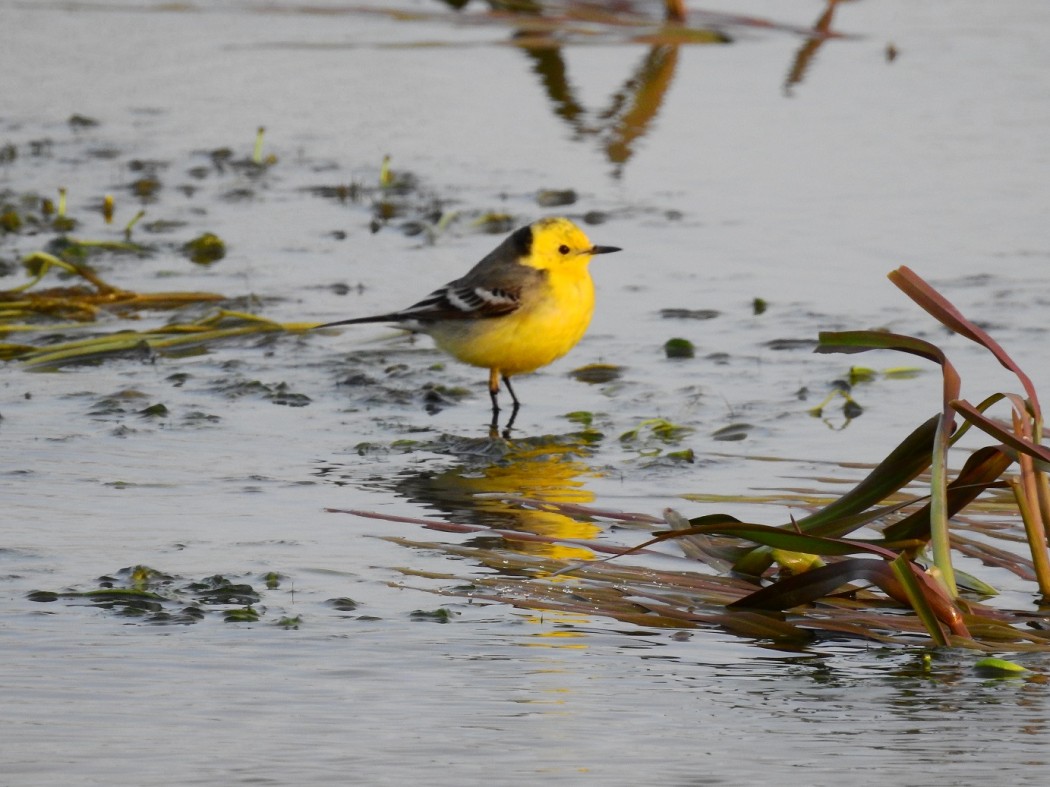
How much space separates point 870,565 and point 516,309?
11.2ft

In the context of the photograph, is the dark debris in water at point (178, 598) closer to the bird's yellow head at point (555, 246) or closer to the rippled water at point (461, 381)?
the rippled water at point (461, 381)

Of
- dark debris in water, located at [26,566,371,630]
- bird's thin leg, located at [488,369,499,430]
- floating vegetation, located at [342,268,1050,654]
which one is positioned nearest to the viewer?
floating vegetation, located at [342,268,1050,654]

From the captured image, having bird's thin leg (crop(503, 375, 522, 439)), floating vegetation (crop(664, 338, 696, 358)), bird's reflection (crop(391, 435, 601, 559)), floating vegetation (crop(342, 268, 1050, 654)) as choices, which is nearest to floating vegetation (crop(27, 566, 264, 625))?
floating vegetation (crop(342, 268, 1050, 654))

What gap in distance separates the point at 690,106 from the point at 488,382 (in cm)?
534

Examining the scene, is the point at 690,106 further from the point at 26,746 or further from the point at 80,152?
the point at 26,746

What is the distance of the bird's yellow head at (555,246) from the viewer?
25.6 feet

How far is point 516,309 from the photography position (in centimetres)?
759

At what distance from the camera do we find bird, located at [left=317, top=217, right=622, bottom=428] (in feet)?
24.7

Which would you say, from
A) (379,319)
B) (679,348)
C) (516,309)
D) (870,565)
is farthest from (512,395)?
(870,565)

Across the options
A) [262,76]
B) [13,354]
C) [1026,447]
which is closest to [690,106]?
[262,76]

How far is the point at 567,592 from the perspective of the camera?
4930 millimetres

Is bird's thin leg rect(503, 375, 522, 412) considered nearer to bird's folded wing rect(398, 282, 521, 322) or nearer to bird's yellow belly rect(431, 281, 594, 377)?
bird's yellow belly rect(431, 281, 594, 377)

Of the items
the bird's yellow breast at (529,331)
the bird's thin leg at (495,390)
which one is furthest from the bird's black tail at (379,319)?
the bird's thin leg at (495,390)

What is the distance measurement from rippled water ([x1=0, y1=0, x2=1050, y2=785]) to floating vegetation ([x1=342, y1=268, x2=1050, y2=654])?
133mm
